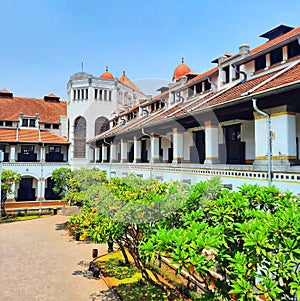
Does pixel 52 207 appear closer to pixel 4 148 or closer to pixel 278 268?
pixel 4 148

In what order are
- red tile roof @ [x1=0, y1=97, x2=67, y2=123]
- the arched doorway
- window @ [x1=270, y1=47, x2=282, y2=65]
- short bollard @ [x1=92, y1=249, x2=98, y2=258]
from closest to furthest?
1. window @ [x1=270, y1=47, x2=282, y2=65]
2. short bollard @ [x1=92, y1=249, x2=98, y2=258]
3. the arched doorway
4. red tile roof @ [x1=0, y1=97, x2=67, y2=123]

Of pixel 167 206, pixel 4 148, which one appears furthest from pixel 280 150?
pixel 4 148

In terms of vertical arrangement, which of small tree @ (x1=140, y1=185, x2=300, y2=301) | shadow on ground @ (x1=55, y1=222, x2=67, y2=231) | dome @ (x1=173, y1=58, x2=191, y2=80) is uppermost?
dome @ (x1=173, y1=58, x2=191, y2=80)

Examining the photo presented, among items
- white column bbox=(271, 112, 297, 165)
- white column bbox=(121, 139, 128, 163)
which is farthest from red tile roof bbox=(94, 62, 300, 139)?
white column bbox=(121, 139, 128, 163)

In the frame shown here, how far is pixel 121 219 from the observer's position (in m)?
7.83

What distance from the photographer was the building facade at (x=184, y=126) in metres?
9.00

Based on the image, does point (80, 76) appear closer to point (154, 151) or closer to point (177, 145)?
point (154, 151)

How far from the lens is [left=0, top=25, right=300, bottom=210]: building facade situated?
9.00 meters

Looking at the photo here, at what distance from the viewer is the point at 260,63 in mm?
14148

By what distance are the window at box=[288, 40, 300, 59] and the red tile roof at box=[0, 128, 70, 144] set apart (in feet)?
87.9

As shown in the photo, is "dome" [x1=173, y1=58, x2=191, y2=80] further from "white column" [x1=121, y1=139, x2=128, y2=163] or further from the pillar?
the pillar

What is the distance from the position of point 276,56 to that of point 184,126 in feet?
18.4

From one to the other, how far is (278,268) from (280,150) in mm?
5623

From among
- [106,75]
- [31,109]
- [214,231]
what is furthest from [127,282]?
[106,75]
